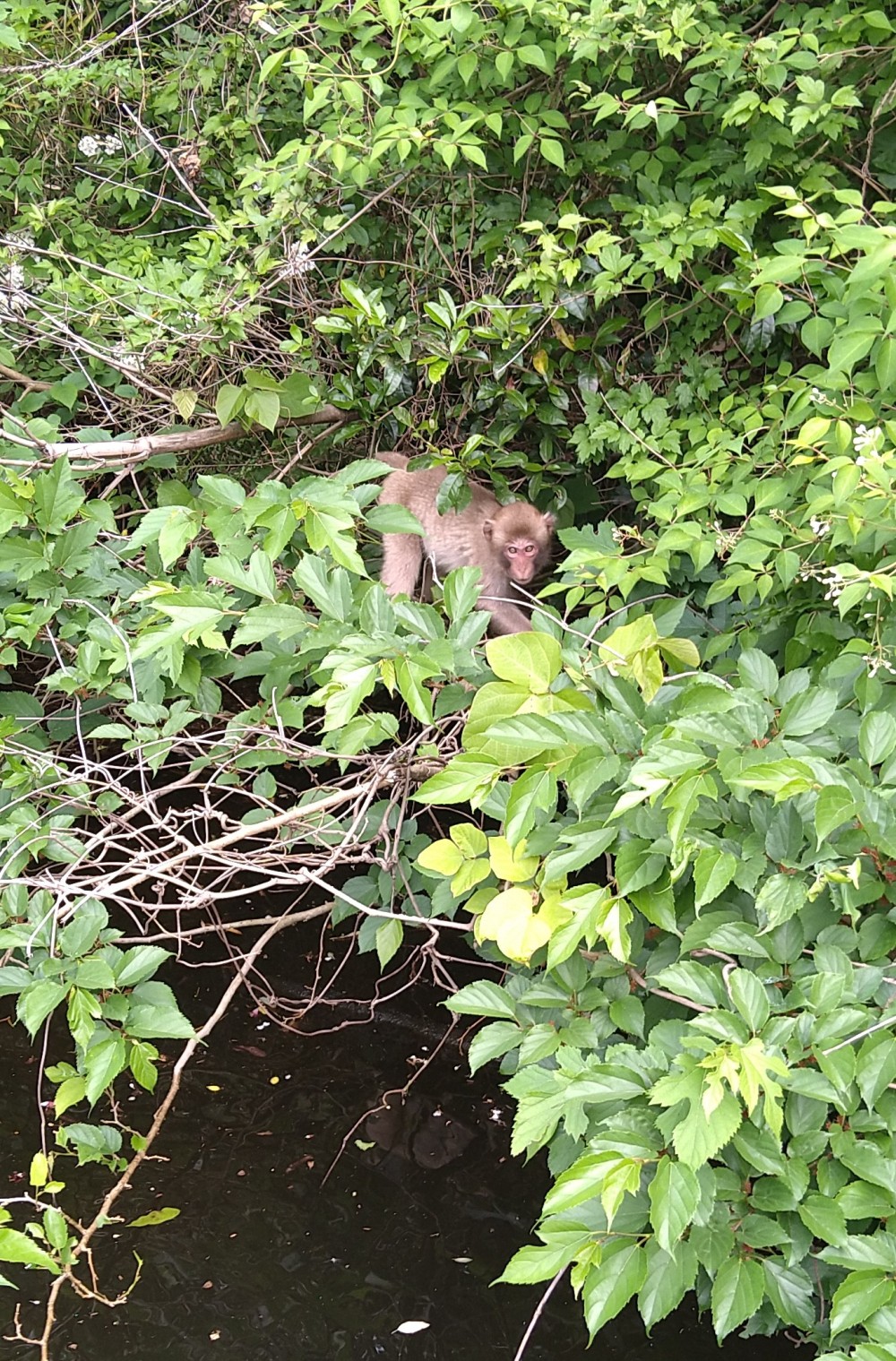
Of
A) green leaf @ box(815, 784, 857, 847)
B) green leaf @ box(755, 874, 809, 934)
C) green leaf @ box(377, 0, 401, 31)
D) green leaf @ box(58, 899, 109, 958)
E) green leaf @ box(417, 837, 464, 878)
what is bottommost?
green leaf @ box(58, 899, 109, 958)

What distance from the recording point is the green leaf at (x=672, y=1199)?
5.11 ft

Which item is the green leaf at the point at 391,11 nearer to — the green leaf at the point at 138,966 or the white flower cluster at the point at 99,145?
the green leaf at the point at 138,966

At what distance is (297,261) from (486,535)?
1.12 metres

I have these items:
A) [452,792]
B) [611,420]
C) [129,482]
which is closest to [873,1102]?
[452,792]

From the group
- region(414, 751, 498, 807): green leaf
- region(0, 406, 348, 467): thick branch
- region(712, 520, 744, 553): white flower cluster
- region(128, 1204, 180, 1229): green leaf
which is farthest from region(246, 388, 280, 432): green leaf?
region(128, 1204, 180, 1229): green leaf

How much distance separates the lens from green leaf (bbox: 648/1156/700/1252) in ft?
5.11

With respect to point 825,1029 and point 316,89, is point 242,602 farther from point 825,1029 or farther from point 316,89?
point 825,1029

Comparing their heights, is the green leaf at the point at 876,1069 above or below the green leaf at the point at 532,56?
below

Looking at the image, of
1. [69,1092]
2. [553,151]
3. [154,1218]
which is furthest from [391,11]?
[154,1218]

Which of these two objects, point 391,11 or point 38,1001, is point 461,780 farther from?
point 391,11

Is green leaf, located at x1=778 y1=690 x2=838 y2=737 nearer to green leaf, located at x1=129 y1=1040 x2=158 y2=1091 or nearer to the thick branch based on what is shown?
green leaf, located at x1=129 y1=1040 x2=158 y2=1091

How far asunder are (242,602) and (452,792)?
6.76 ft

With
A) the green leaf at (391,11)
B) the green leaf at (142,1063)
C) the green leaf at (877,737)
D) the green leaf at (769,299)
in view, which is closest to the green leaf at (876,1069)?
the green leaf at (877,737)

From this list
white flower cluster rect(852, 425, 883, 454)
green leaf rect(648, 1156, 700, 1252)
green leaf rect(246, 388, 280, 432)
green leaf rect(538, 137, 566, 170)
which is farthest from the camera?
green leaf rect(246, 388, 280, 432)
